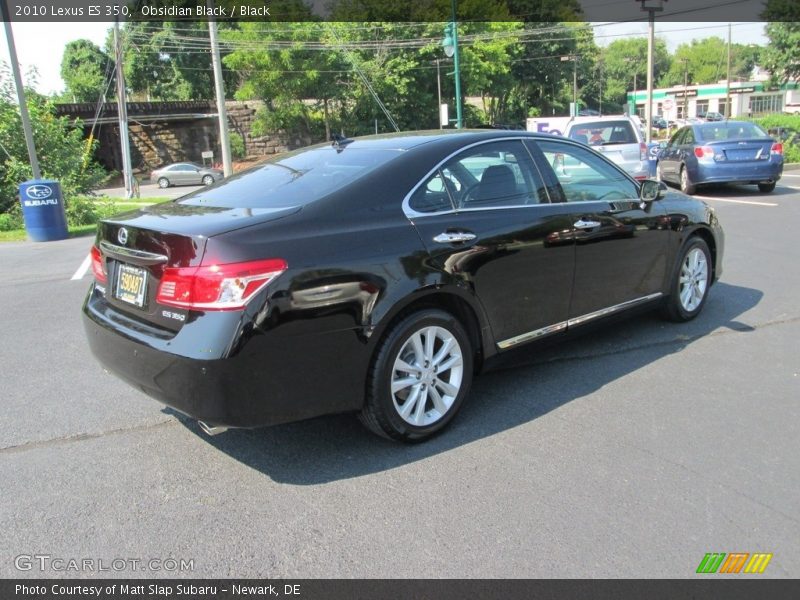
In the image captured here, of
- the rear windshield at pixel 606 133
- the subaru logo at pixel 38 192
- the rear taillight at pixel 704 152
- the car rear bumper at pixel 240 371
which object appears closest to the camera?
the car rear bumper at pixel 240 371

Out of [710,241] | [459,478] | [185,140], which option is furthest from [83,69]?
[459,478]

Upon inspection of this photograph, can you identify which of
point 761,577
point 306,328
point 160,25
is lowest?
point 761,577

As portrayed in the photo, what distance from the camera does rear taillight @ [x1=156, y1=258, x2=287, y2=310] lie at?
118 inches

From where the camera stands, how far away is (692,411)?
403 cm

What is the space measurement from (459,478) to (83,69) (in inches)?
2875

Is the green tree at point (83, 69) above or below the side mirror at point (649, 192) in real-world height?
above

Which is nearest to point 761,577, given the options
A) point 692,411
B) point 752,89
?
point 692,411

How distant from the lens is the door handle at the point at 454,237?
368 cm

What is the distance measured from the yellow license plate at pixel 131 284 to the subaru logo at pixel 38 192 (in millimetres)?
9886

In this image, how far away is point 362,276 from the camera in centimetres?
331

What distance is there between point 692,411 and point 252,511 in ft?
8.60

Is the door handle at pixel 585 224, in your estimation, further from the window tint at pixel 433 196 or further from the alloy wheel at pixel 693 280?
the alloy wheel at pixel 693 280

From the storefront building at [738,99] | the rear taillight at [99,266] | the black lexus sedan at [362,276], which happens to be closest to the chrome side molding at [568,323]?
the black lexus sedan at [362,276]

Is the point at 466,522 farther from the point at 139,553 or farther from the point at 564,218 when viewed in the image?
the point at 564,218
